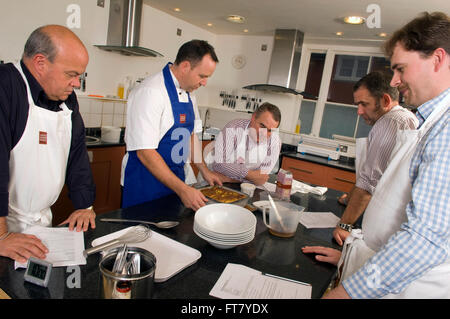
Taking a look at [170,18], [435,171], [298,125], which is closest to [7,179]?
[435,171]

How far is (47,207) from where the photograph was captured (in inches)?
52.8

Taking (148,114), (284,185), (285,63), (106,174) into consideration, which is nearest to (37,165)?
(148,114)

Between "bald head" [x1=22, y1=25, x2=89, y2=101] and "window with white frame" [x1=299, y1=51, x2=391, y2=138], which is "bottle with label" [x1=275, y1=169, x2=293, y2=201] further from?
"window with white frame" [x1=299, y1=51, x2=391, y2=138]

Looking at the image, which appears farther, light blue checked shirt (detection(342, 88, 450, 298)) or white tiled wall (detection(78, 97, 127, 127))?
white tiled wall (detection(78, 97, 127, 127))

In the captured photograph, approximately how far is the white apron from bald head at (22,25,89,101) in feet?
0.21

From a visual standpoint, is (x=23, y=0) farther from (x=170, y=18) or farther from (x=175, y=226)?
(x=175, y=226)

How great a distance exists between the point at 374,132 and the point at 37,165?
1752 mm

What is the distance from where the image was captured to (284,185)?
181 cm

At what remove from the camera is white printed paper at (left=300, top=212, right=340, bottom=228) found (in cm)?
154

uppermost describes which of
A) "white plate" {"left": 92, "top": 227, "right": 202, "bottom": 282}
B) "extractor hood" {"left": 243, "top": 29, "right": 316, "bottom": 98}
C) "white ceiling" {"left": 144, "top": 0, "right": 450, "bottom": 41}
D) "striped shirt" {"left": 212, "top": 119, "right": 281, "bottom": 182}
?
"white ceiling" {"left": 144, "top": 0, "right": 450, "bottom": 41}

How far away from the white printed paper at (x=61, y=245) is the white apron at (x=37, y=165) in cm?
22

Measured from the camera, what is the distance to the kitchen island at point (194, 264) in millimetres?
795

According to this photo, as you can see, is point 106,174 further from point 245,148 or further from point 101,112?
point 245,148

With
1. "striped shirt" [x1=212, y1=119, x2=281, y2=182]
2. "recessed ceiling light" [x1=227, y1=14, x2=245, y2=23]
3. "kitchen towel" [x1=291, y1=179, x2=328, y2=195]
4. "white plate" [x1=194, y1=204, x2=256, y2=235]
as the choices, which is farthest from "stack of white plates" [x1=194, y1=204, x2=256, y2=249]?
"recessed ceiling light" [x1=227, y1=14, x2=245, y2=23]
